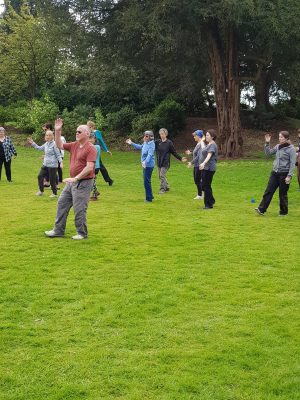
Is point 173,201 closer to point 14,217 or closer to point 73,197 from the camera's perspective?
point 14,217

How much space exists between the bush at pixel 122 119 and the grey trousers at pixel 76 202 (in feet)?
75.0

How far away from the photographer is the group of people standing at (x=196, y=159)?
1373cm

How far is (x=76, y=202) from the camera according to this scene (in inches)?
392

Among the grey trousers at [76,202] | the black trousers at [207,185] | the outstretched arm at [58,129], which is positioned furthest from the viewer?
the black trousers at [207,185]

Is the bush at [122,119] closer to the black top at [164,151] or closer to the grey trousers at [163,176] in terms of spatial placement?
the grey trousers at [163,176]

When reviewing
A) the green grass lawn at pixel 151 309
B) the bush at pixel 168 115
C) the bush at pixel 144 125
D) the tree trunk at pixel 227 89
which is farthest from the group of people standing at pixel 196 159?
the bush at pixel 168 115

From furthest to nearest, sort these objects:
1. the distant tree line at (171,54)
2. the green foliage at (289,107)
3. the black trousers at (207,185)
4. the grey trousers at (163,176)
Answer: the green foliage at (289,107) → the distant tree line at (171,54) → the grey trousers at (163,176) → the black trousers at (207,185)

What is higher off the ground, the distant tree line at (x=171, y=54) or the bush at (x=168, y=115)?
the distant tree line at (x=171, y=54)

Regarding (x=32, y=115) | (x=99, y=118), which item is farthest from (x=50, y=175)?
(x=32, y=115)

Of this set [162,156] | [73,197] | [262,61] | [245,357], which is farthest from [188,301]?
[262,61]

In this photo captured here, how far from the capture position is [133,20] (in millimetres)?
23875

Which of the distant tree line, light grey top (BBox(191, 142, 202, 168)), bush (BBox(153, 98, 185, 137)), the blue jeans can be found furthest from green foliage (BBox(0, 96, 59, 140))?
light grey top (BBox(191, 142, 202, 168))

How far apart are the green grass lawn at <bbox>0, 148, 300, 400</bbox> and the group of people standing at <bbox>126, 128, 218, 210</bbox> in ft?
4.11

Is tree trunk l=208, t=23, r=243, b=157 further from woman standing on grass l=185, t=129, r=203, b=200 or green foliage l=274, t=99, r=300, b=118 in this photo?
woman standing on grass l=185, t=129, r=203, b=200
